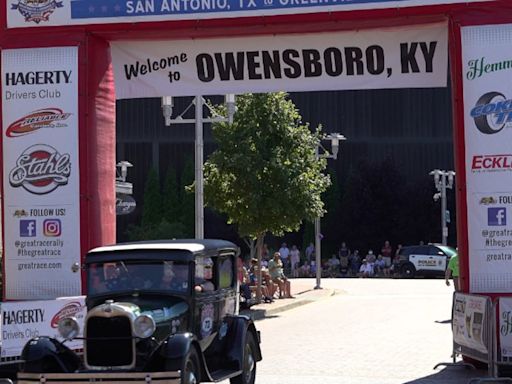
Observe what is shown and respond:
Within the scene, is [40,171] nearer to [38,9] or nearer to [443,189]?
[38,9]

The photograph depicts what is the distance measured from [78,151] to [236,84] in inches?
106

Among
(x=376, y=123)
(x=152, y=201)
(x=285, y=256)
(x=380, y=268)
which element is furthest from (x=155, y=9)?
(x=376, y=123)

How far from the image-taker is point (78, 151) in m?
16.3

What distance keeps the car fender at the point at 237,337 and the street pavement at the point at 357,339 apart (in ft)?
4.31

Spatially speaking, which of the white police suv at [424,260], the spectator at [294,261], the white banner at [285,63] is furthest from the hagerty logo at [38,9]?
the spectator at [294,261]

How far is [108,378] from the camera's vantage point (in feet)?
34.7

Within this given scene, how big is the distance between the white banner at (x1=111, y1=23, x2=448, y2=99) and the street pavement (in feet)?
14.0

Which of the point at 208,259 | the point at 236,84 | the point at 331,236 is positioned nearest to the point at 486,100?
the point at 236,84

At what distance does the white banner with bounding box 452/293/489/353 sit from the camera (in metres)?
14.0

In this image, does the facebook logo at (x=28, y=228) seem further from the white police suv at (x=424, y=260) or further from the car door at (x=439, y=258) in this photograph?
the car door at (x=439, y=258)

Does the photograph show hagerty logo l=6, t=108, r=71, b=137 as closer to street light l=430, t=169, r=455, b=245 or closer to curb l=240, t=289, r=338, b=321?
curb l=240, t=289, r=338, b=321

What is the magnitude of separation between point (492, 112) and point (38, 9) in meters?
7.11

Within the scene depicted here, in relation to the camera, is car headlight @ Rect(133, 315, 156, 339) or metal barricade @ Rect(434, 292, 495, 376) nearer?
car headlight @ Rect(133, 315, 156, 339)

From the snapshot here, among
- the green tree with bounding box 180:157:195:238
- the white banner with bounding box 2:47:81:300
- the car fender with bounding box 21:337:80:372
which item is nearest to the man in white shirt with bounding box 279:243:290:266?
the green tree with bounding box 180:157:195:238
